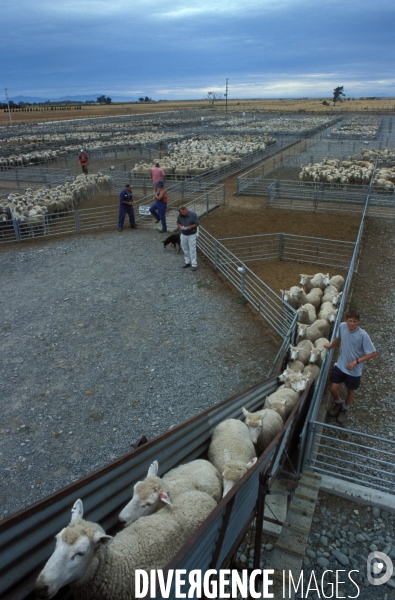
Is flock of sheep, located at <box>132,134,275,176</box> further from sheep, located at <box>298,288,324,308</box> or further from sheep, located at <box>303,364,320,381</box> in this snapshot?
sheep, located at <box>303,364,320,381</box>

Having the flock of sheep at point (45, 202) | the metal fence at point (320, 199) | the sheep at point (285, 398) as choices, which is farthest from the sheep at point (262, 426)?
the metal fence at point (320, 199)

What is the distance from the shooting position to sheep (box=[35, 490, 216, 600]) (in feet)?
8.86

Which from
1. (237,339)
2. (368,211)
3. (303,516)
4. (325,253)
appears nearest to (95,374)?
(237,339)

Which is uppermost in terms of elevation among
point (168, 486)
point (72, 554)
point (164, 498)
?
point (72, 554)

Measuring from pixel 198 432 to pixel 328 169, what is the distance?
69.0 feet

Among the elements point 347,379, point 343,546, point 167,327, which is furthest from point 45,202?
point 343,546

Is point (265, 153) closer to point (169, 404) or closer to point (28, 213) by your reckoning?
point (28, 213)

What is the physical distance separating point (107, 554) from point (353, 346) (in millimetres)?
4135

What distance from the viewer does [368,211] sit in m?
17.9

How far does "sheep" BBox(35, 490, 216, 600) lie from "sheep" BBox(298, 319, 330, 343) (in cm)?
488

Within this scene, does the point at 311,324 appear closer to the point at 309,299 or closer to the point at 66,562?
the point at 309,299

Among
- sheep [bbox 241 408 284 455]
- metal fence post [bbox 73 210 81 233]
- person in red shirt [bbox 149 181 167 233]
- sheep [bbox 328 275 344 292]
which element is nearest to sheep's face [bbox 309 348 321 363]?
sheep [bbox 241 408 284 455]

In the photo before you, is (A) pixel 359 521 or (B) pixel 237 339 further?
(B) pixel 237 339

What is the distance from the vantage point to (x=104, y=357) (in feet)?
25.1
